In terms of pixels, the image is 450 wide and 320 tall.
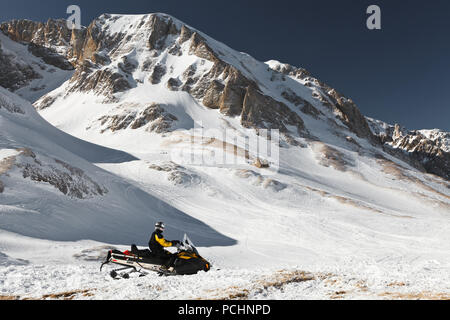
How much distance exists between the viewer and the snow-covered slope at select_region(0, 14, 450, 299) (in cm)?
944

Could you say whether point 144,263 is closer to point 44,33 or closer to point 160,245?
point 160,245

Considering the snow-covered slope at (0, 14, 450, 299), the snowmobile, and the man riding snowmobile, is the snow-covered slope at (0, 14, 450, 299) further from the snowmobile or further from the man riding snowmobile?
the man riding snowmobile

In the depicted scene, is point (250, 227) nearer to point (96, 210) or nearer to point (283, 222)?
point (283, 222)

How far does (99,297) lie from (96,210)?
13931 mm

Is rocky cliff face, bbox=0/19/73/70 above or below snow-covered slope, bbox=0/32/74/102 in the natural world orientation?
above

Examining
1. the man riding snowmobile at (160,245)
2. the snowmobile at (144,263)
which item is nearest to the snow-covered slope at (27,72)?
the snowmobile at (144,263)

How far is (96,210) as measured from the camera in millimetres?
18797

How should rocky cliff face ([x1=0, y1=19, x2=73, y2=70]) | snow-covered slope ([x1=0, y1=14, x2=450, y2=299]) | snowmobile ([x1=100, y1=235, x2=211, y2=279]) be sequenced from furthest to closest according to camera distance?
rocky cliff face ([x1=0, y1=19, x2=73, y2=70]) < snow-covered slope ([x1=0, y1=14, x2=450, y2=299]) < snowmobile ([x1=100, y1=235, x2=211, y2=279])

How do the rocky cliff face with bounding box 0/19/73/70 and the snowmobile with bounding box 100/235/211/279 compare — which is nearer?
the snowmobile with bounding box 100/235/211/279

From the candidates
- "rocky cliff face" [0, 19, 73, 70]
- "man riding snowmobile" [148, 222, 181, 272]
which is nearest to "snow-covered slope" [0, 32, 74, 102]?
"rocky cliff face" [0, 19, 73, 70]

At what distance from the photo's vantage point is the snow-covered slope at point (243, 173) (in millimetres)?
9438

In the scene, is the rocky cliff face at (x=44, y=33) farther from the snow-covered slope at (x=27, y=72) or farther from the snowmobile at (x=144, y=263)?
the snowmobile at (x=144, y=263)

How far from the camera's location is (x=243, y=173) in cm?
3831

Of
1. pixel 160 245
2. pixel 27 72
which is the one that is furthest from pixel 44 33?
pixel 160 245
